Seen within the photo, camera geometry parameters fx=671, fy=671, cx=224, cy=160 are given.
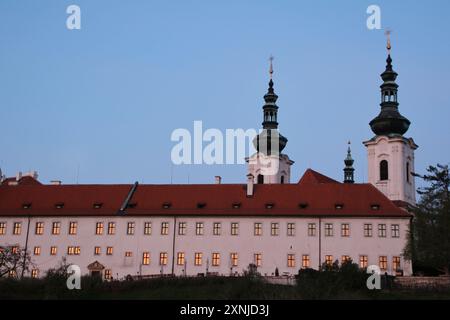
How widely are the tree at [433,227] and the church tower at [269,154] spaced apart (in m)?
29.1

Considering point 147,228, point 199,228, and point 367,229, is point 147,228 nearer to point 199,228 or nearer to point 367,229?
point 199,228

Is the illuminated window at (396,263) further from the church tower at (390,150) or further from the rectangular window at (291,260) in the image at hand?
the church tower at (390,150)

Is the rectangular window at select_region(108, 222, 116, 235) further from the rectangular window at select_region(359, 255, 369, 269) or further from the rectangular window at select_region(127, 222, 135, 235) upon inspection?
the rectangular window at select_region(359, 255, 369, 269)

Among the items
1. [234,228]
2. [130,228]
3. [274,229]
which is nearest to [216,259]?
[234,228]

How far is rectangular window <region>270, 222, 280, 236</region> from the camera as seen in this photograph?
53.5m

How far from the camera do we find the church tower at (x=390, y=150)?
70938 mm

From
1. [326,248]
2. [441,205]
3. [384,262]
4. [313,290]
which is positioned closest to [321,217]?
[326,248]

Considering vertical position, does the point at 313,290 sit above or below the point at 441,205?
below

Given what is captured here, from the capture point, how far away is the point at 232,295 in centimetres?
2989

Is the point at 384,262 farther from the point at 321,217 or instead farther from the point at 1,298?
the point at 1,298

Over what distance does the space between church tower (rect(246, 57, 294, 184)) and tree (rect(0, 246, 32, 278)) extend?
3262 cm

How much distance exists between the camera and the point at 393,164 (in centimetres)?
7119
